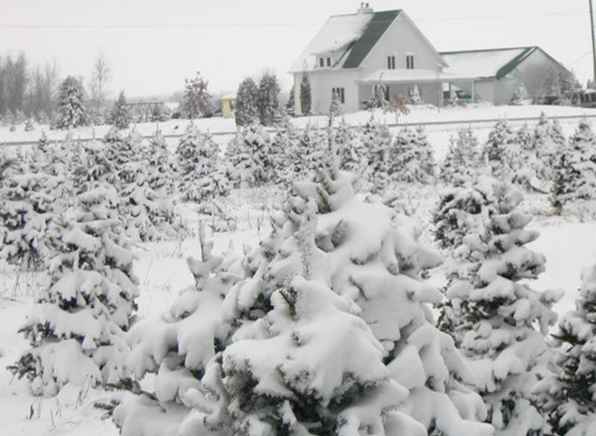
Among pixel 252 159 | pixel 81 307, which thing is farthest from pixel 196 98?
pixel 81 307

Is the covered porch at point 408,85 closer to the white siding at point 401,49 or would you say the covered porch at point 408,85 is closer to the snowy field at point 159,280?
the white siding at point 401,49

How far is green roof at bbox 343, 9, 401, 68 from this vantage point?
58.3 metres

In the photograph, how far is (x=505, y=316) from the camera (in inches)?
263

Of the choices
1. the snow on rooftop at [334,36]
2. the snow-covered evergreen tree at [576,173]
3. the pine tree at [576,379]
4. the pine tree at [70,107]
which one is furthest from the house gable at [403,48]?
the pine tree at [576,379]

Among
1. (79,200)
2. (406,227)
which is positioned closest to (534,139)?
(79,200)

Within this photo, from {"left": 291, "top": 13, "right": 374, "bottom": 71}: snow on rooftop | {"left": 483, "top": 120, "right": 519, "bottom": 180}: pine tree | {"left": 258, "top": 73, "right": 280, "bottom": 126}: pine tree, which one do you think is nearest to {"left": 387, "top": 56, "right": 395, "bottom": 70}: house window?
{"left": 291, "top": 13, "right": 374, "bottom": 71}: snow on rooftop

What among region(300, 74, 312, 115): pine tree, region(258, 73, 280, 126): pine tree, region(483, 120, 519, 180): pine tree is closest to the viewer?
region(483, 120, 519, 180): pine tree

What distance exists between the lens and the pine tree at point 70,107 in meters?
56.5

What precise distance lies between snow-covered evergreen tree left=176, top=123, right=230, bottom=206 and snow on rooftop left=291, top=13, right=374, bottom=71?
111 feet

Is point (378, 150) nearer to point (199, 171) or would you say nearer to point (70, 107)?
point (199, 171)

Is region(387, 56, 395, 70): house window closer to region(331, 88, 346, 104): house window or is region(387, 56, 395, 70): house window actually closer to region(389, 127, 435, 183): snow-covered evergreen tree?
region(331, 88, 346, 104): house window

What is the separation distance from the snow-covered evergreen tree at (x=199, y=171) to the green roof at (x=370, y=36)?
31.7m

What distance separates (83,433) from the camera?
7387mm

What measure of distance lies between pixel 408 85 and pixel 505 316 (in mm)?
56232
